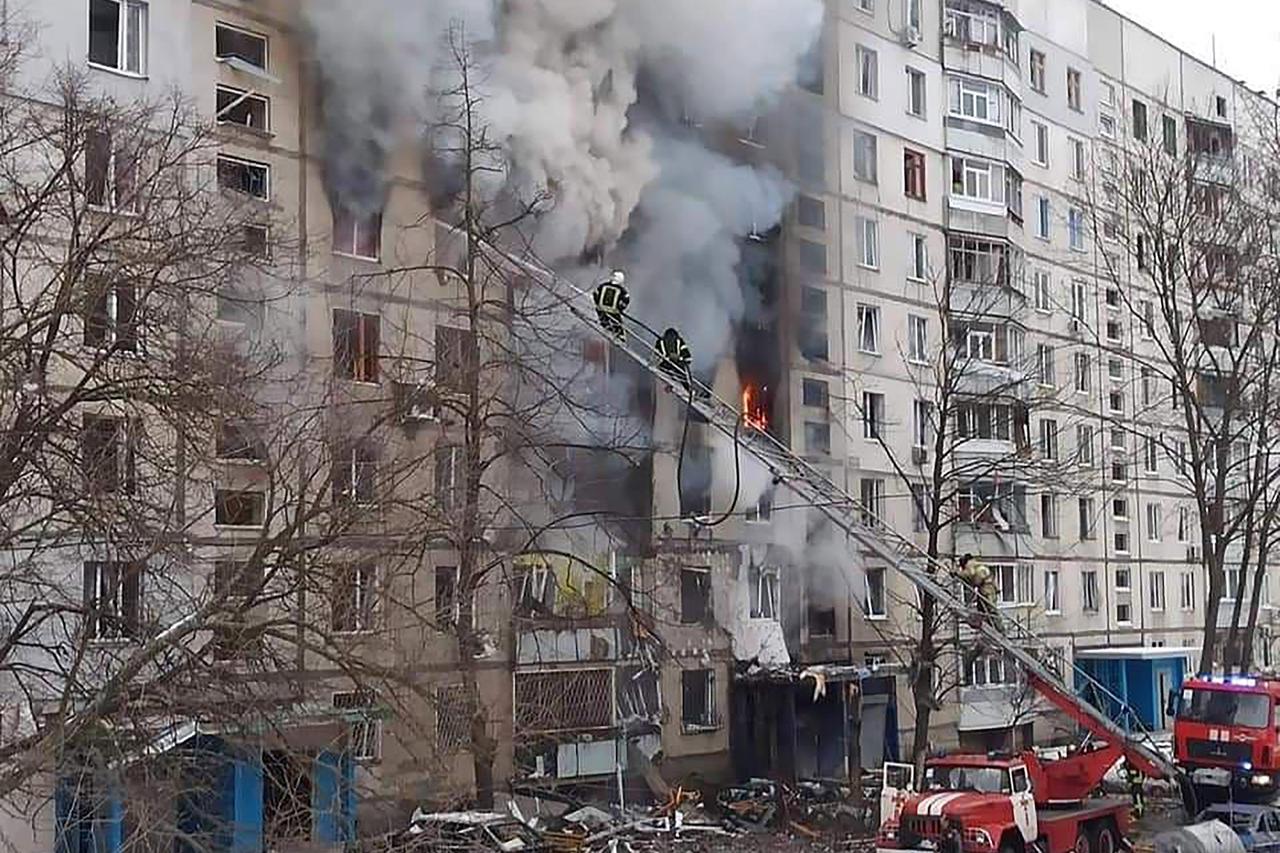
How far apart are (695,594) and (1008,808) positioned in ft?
35.4

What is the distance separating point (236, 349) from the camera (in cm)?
1853

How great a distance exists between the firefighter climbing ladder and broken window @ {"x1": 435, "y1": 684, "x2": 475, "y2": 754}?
601 cm

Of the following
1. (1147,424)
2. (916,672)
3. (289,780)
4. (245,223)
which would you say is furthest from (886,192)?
(289,780)

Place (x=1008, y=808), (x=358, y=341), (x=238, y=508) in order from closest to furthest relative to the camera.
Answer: (x=238, y=508) → (x=1008, y=808) → (x=358, y=341)

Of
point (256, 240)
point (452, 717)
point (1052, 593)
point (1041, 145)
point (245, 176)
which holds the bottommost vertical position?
point (452, 717)

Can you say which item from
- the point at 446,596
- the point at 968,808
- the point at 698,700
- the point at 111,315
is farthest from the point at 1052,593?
the point at 111,315

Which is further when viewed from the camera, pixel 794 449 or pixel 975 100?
pixel 975 100

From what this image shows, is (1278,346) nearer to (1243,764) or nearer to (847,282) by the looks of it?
(847,282)

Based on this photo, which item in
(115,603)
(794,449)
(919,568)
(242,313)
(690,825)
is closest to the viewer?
(115,603)

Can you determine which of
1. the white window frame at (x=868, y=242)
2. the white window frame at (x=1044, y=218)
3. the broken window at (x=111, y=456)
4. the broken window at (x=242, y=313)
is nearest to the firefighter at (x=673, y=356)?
the broken window at (x=242, y=313)

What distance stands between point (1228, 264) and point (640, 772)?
16.1 metres

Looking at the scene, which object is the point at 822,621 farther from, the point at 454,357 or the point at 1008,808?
the point at 454,357

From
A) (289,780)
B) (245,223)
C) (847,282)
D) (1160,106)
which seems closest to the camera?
(289,780)

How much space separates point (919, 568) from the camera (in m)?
23.5
